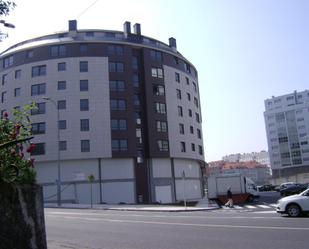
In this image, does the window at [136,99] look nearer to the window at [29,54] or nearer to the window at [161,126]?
the window at [161,126]

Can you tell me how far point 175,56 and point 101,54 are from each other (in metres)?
13.7

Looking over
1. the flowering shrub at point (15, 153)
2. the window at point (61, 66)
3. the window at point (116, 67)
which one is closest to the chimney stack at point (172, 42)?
the window at point (116, 67)

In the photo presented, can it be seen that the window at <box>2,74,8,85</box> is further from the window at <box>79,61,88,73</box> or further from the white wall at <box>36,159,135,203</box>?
the white wall at <box>36,159,135,203</box>

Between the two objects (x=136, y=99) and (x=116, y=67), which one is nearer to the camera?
(x=116, y=67)

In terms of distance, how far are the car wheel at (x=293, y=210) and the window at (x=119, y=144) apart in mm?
40342

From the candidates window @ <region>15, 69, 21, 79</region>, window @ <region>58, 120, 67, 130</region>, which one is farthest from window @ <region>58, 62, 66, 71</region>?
window @ <region>58, 120, 67, 130</region>

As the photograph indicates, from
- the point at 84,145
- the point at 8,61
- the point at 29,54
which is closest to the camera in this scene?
the point at 84,145

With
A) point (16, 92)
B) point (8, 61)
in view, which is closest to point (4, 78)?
point (8, 61)

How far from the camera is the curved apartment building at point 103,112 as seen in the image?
57.6 m

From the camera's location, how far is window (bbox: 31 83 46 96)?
59875 mm

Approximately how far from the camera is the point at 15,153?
246 inches

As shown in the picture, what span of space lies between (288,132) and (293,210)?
129 metres

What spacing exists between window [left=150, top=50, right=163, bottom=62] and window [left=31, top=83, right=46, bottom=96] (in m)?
16.7

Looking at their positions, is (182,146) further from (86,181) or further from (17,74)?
(17,74)
